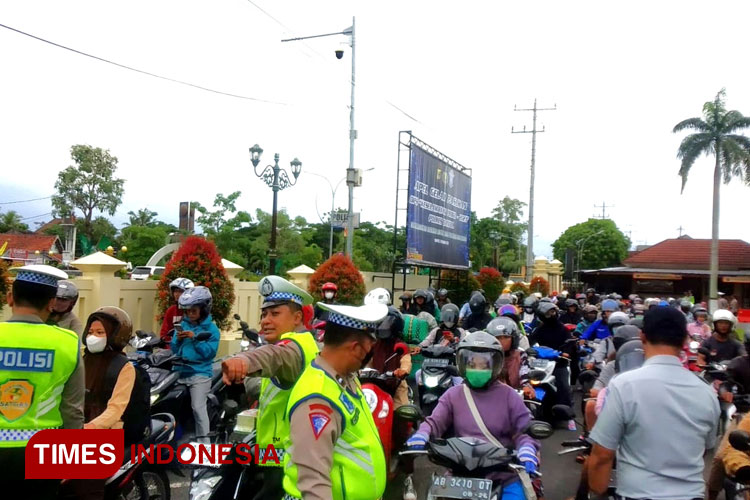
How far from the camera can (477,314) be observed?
10.6 metres

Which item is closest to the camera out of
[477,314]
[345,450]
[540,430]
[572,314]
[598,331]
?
[345,450]

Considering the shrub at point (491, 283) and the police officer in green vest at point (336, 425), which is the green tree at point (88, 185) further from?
the police officer in green vest at point (336, 425)

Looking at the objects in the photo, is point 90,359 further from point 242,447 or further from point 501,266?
point 501,266

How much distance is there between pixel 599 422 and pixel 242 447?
1.85 metres

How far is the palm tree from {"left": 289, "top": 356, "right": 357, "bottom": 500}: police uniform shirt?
38492 mm

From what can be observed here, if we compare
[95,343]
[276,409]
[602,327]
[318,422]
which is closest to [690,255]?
[602,327]

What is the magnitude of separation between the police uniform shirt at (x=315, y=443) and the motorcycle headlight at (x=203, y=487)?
1.53m

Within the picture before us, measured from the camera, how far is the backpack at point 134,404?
4180mm

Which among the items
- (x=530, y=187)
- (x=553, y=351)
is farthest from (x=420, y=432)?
(x=530, y=187)

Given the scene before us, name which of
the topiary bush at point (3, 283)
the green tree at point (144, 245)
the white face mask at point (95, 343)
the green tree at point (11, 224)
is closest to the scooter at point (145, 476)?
the white face mask at point (95, 343)

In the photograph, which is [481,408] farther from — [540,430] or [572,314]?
[572,314]

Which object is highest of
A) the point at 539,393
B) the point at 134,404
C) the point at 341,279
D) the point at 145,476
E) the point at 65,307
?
the point at 341,279

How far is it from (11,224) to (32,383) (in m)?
64.6

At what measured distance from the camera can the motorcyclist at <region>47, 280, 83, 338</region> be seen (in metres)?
5.82
